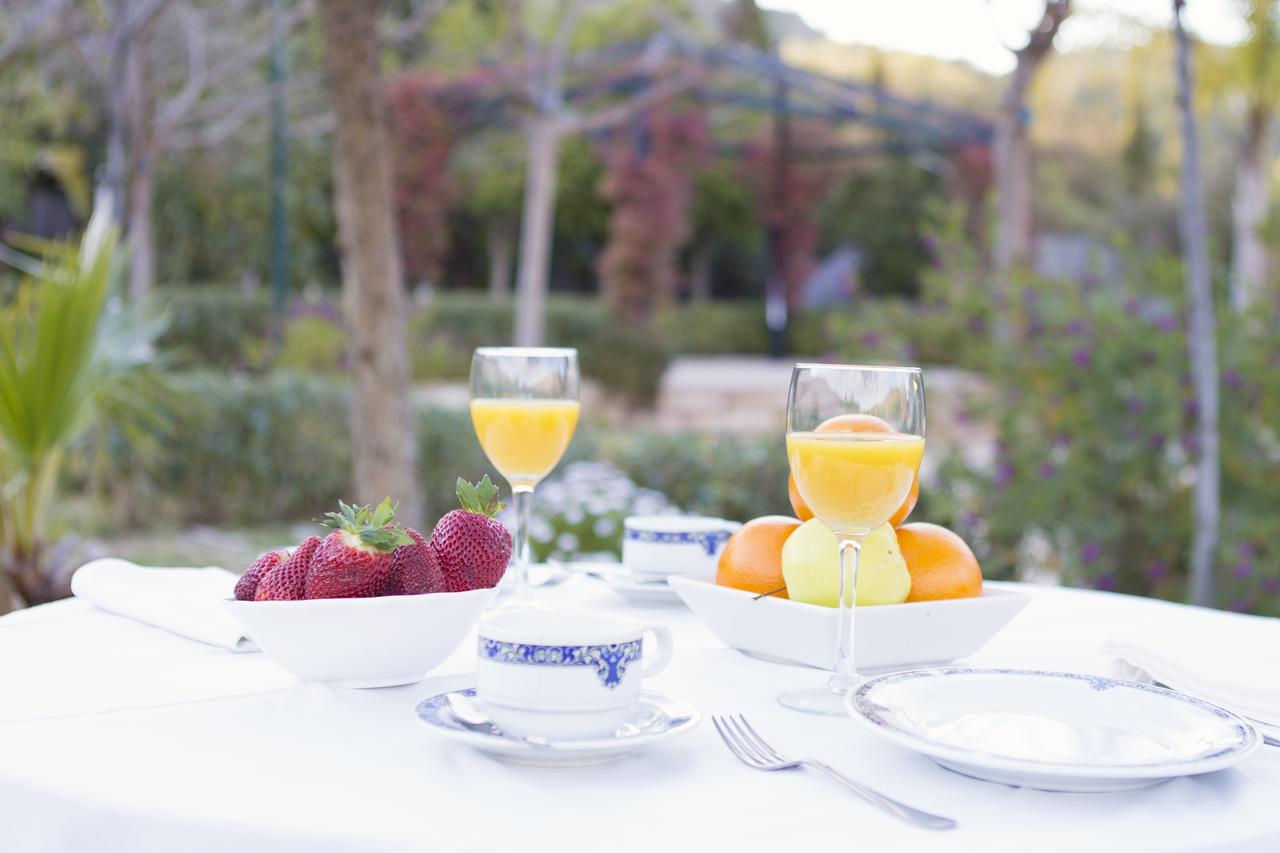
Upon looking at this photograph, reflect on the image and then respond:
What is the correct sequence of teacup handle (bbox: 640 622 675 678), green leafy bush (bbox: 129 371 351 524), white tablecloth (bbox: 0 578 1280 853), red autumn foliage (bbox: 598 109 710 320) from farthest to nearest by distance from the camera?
red autumn foliage (bbox: 598 109 710 320) → green leafy bush (bbox: 129 371 351 524) → teacup handle (bbox: 640 622 675 678) → white tablecloth (bbox: 0 578 1280 853)

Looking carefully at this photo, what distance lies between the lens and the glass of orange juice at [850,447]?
1.20 metres

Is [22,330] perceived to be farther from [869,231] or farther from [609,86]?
[869,231]

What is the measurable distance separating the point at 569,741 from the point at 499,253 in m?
21.6

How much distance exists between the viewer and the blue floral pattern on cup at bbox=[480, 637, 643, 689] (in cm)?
97

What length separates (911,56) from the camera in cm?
3281

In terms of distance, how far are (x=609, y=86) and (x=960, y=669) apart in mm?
12215

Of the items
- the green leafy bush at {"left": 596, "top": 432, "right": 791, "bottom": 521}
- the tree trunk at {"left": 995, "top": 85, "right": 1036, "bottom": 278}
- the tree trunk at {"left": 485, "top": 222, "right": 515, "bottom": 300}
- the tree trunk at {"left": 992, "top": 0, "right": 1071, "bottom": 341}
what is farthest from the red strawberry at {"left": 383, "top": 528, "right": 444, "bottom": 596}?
the tree trunk at {"left": 485, "top": 222, "right": 515, "bottom": 300}

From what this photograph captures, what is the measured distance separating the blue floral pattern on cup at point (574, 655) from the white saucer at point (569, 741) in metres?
0.05

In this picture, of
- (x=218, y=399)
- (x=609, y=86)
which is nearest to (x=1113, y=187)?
(x=609, y=86)

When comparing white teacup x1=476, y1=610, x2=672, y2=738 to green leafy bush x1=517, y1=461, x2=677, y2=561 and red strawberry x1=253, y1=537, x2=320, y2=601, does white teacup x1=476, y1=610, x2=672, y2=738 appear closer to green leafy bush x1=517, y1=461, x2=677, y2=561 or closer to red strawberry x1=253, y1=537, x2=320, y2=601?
red strawberry x1=253, y1=537, x2=320, y2=601

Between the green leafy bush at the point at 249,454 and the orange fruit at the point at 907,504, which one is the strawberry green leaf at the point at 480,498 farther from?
the green leafy bush at the point at 249,454

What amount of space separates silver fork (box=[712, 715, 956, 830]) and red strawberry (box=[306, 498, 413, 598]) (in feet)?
1.07

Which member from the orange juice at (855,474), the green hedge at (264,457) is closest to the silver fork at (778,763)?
the orange juice at (855,474)

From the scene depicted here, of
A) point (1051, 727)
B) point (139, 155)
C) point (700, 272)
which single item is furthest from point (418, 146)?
point (1051, 727)
